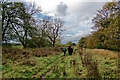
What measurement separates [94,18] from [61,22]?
78.1ft

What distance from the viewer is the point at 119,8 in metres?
11.7

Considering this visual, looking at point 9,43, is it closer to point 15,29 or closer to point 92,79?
point 15,29

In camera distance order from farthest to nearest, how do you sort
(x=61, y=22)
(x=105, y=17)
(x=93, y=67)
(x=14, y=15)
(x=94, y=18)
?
1. (x=61, y=22)
2. (x=94, y=18)
3. (x=105, y=17)
4. (x=14, y=15)
5. (x=93, y=67)

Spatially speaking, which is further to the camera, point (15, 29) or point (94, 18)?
point (94, 18)

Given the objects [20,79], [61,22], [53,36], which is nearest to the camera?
[20,79]

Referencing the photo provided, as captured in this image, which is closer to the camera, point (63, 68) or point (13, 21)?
point (63, 68)

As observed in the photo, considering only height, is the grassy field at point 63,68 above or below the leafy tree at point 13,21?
below

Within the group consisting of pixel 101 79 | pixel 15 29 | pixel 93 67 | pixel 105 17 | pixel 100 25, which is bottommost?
pixel 101 79

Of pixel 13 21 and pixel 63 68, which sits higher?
pixel 13 21

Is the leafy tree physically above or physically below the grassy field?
above

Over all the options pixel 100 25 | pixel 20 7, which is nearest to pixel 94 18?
pixel 100 25

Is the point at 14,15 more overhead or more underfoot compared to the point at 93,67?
more overhead

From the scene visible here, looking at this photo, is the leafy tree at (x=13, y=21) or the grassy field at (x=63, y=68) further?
the leafy tree at (x=13, y=21)

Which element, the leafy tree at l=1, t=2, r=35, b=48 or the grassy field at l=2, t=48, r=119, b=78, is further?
the leafy tree at l=1, t=2, r=35, b=48
